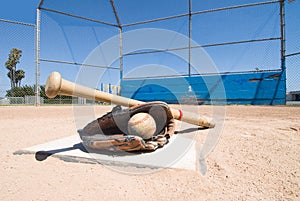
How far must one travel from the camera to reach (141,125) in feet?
6.77

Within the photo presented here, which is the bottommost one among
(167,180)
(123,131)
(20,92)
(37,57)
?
(167,180)

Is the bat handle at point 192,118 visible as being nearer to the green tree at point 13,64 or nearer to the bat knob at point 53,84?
the bat knob at point 53,84

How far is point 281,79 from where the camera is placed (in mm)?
6984

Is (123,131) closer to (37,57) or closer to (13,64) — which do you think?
(37,57)

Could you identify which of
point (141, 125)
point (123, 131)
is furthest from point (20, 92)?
point (141, 125)

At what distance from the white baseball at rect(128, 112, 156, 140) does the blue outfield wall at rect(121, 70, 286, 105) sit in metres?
6.18

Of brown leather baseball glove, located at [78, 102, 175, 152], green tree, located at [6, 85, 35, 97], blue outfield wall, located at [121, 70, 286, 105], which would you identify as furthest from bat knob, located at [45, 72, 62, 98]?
green tree, located at [6, 85, 35, 97]

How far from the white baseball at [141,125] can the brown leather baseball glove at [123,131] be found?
8cm

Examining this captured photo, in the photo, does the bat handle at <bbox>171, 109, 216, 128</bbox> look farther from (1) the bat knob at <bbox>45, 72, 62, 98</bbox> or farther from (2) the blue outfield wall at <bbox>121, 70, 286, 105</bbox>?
(2) the blue outfield wall at <bbox>121, 70, 286, 105</bbox>

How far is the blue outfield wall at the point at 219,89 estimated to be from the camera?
711 cm

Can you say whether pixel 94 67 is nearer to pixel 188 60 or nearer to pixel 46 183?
pixel 188 60

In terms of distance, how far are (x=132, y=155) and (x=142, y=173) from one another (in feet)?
1.09

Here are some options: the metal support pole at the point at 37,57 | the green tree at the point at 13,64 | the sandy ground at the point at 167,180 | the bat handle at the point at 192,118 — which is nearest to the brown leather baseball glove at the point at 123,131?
the sandy ground at the point at 167,180

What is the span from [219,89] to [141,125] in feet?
20.9
